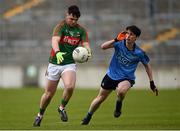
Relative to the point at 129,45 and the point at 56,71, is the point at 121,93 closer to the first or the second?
the point at 129,45

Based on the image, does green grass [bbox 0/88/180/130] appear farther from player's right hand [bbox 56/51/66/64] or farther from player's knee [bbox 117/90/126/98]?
player's right hand [bbox 56/51/66/64]

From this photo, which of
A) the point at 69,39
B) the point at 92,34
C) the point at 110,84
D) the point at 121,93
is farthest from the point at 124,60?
the point at 92,34

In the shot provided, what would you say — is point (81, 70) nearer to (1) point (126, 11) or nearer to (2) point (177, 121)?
(1) point (126, 11)

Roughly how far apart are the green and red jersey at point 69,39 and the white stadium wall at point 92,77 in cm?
1882

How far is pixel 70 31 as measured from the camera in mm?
15008

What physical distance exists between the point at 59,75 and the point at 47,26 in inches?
856

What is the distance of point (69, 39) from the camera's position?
15.1 m

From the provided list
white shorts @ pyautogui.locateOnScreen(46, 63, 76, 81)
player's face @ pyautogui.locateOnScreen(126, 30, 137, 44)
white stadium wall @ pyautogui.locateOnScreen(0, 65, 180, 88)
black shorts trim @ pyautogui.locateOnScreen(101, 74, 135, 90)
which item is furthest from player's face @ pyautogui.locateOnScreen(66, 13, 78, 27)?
white stadium wall @ pyautogui.locateOnScreen(0, 65, 180, 88)

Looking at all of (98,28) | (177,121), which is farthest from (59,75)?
(98,28)

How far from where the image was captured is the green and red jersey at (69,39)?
15.0m

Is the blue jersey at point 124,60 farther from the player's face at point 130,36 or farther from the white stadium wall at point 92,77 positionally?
the white stadium wall at point 92,77

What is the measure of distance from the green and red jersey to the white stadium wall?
18.8 meters

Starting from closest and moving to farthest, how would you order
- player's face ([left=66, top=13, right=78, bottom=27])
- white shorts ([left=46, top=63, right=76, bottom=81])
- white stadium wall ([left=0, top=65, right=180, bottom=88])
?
player's face ([left=66, top=13, right=78, bottom=27]) < white shorts ([left=46, top=63, right=76, bottom=81]) < white stadium wall ([left=0, top=65, right=180, bottom=88])

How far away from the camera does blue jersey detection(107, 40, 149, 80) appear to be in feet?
49.3
